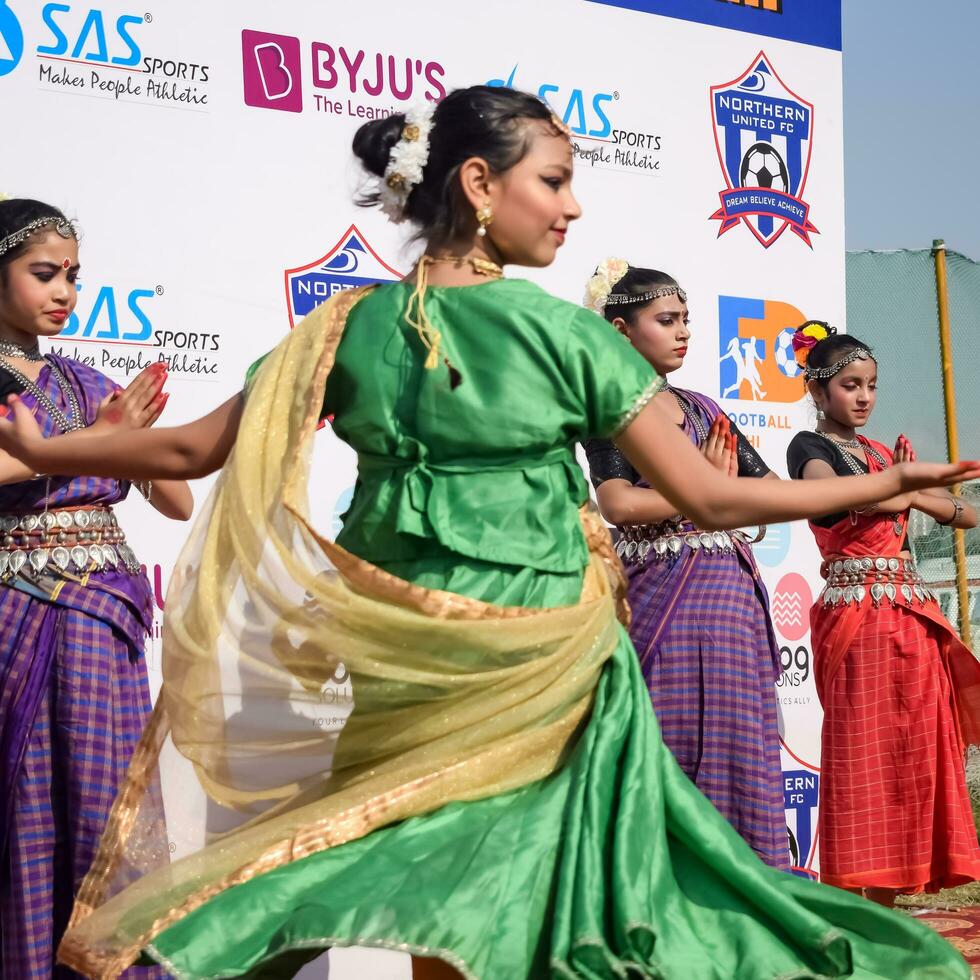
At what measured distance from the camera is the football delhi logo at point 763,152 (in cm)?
579

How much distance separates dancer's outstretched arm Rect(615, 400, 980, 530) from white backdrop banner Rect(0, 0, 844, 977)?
4.56ft

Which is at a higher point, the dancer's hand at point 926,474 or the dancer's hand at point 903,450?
the dancer's hand at point 903,450

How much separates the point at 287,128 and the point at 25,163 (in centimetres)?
81

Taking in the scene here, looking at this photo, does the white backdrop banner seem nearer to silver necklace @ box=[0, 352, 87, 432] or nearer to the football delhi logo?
the football delhi logo

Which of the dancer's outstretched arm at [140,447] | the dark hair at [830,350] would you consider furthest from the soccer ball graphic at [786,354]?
the dancer's outstretched arm at [140,447]

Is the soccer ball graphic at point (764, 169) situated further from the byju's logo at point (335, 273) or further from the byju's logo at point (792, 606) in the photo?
the byju's logo at point (335, 273)

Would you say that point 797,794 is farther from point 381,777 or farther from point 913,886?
point 381,777

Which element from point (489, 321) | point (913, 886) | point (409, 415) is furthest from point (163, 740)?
point (913, 886)

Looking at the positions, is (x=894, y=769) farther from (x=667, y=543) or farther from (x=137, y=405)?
(x=137, y=405)

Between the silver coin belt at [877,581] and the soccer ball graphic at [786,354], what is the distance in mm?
1158

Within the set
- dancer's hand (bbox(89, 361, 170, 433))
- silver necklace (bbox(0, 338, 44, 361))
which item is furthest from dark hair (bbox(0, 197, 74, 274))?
dancer's hand (bbox(89, 361, 170, 433))

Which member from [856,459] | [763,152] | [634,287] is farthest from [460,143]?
[763,152]

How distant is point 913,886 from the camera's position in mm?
4855

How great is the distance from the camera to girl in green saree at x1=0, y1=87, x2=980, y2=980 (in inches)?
82.0
